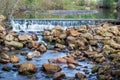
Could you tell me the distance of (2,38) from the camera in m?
12.8

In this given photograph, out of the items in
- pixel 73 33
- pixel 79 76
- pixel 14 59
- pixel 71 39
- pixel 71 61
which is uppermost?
pixel 73 33

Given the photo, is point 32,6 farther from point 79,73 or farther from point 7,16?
point 79,73

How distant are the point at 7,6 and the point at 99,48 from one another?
7359mm

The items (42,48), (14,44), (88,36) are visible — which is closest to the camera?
(42,48)

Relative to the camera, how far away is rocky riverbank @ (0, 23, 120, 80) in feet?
30.2

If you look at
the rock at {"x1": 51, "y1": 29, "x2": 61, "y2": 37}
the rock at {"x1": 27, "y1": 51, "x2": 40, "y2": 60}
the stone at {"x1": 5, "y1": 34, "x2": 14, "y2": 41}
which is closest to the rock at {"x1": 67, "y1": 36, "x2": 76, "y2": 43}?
the rock at {"x1": 51, "y1": 29, "x2": 61, "y2": 37}

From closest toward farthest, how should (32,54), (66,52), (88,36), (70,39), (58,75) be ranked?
(58,75) < (32,54) < (66,52) < (70,39) < (88,36)

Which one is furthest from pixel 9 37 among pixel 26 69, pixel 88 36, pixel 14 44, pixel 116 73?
pixel 116 73

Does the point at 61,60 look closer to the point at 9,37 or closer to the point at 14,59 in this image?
the point at 14,59

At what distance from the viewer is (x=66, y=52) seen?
38.3 ft

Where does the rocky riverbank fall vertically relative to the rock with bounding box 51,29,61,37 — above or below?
below

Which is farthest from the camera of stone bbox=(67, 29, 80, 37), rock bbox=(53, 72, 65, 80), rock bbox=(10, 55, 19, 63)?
stone bbox=(67, 29, 80, 37)

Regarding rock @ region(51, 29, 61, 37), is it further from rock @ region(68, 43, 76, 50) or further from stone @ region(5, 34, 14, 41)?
stone @ region(5, 34, 14, 41)

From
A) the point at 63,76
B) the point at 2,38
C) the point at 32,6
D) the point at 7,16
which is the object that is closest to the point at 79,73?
the point at 63,76
